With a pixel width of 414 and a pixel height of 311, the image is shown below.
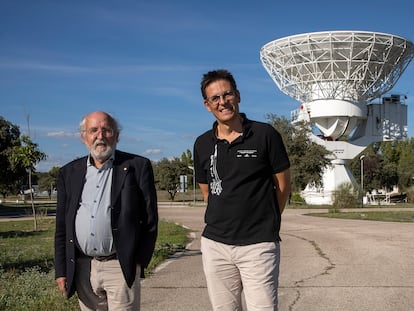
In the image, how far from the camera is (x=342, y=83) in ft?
174

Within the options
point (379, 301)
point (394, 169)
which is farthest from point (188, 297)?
point (394, 169)

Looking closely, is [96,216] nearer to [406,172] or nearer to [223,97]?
[223,97]

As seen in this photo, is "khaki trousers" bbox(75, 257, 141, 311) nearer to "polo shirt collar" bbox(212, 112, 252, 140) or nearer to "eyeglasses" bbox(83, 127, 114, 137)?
"eyeglasses" bbox(83, 127, 114, 137)

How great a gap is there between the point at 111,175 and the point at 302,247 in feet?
31.4

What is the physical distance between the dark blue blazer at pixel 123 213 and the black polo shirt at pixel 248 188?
17.9 inches

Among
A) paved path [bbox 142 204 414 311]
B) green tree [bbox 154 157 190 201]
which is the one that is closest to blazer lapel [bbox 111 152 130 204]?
paved path [bbox 142 204 414 311]

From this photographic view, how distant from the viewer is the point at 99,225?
373cm

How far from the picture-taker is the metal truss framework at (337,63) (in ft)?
164

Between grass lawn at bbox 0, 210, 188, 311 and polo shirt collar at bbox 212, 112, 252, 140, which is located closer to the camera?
polo shirt collar at bbox 212, 112, 252, 140

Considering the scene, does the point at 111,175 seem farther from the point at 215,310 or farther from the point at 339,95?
the point at 339,95

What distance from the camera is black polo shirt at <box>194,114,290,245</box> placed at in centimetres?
374

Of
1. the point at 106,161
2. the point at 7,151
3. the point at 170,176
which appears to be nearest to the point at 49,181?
the point at 170,176

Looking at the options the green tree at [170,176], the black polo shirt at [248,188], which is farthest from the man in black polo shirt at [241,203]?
the green tree at [170,176]

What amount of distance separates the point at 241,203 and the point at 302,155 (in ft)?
145
